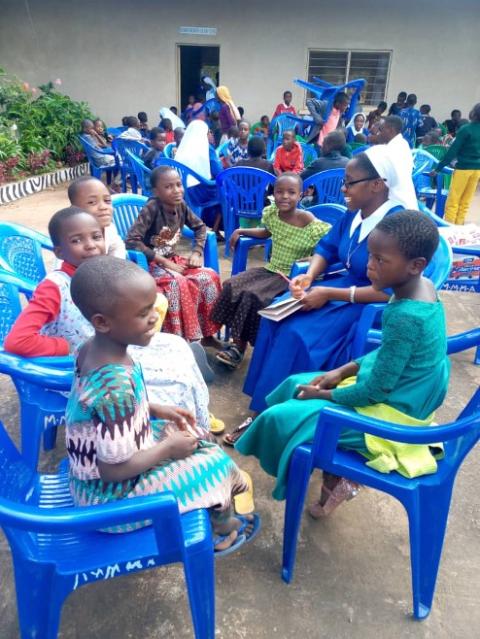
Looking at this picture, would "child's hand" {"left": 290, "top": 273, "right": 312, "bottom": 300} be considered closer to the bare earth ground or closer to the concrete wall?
the bare earth ground

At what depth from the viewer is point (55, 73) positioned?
12.3 metres

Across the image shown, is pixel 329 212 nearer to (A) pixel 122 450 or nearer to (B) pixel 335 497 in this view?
(B) pixel 335 497

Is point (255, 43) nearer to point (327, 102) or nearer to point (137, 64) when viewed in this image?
point (137, 64)

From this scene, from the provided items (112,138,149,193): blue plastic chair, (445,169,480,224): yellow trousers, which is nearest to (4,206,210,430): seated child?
(445,169,480,224): yellow trousers

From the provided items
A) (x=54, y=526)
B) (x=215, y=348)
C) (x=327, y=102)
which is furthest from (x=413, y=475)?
(x=327, y=102)

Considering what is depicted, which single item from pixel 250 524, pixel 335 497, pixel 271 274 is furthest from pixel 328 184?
pixel 250 524

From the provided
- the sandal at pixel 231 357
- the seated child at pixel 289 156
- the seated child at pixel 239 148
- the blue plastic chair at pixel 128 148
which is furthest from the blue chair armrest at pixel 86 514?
the seated child at pixel 239 148

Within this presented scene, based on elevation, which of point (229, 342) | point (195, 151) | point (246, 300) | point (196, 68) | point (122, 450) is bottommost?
point (229, 342)

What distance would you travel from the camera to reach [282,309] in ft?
7.93

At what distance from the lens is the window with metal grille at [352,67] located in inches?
463

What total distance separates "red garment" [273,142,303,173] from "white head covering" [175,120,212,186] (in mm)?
1195

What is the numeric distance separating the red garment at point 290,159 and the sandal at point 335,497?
15.2 feet

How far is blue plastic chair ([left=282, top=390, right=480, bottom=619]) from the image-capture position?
1.43 m

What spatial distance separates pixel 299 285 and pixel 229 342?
95cm
